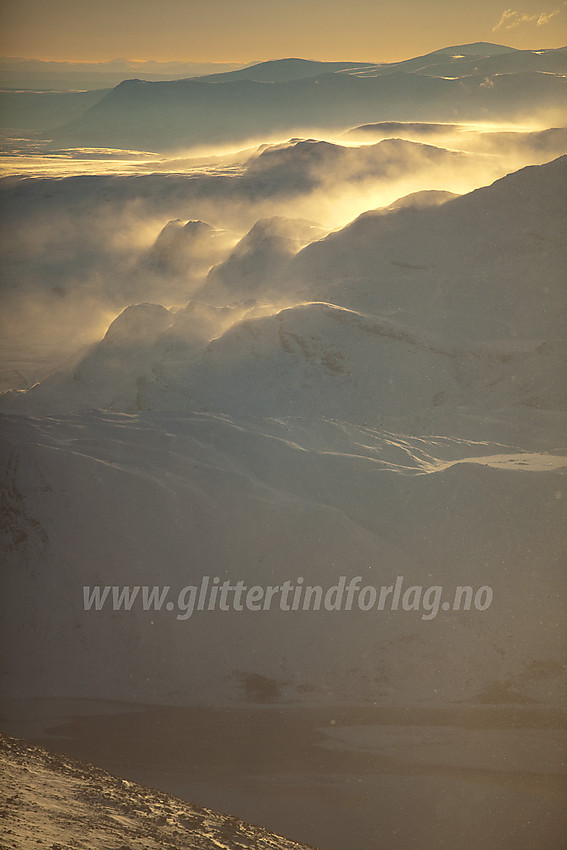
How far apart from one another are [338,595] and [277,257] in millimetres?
5552

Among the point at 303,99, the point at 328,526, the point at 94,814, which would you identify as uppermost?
the point at 303,99

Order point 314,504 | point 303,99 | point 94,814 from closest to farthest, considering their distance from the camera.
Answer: point 94,814 → point 314,504 → point 303,99

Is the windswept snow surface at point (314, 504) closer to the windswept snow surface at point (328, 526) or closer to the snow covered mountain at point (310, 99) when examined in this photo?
the windswept snow surface at point (328, 526)

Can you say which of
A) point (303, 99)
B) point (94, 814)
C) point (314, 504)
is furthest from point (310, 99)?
point (94, 814)

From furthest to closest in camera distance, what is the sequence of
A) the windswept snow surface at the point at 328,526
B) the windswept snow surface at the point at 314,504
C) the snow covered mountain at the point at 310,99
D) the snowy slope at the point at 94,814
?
Result: the snow covered mountain at the point at 310,99 < the windswept snow surface at the point at 314,504 < the windswept snow surface at the point at 328,526 < the snowy slope at the point at 94,814

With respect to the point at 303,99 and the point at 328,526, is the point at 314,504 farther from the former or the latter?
the point at 303,99

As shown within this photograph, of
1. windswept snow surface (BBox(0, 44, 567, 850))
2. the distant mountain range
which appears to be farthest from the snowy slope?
the distant mountain range

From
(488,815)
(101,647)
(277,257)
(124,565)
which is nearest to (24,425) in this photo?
(124,565)

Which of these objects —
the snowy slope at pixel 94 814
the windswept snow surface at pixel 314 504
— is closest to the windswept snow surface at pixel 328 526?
the windswept snow surface at pixel 314 504

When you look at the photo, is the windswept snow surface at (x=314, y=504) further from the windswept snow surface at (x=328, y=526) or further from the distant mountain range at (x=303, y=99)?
the distant mountain range at (x=303, y=99)

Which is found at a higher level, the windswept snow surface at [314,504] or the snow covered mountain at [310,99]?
the snow covered mountain at [310,99]

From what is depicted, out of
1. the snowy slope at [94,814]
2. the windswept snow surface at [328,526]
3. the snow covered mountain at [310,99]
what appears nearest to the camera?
the snowy slope at [94,814]

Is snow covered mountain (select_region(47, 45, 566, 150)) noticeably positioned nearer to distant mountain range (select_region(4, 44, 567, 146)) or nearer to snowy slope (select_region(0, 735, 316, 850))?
distant mountain range (select_region(4, 44, 567, 146))

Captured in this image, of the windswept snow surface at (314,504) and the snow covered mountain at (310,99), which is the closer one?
the windswept snow surface at (314,504)
